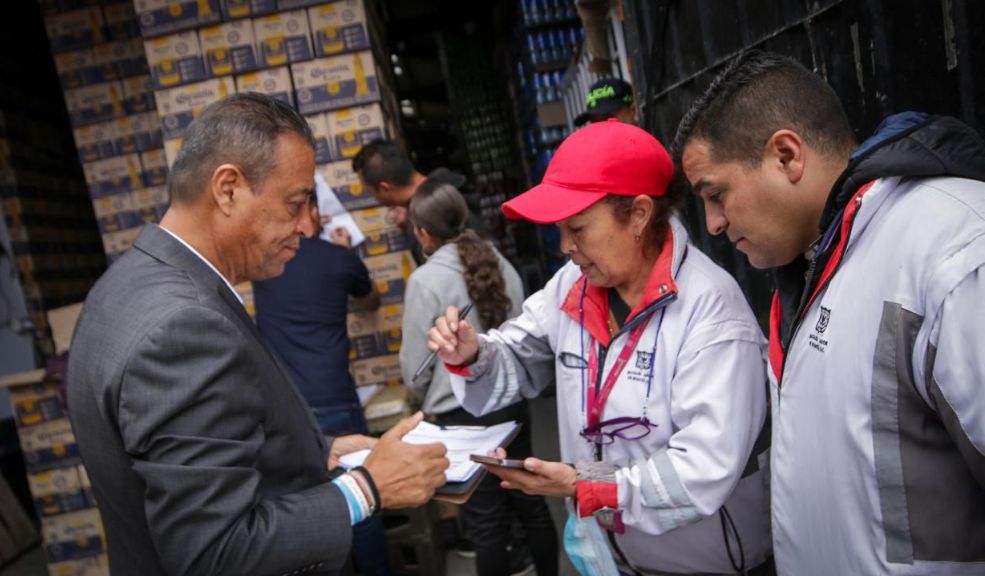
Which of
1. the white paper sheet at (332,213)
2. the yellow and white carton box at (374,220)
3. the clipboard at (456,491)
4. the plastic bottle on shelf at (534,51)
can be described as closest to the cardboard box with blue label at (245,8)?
the white paper sheet at (332,213)

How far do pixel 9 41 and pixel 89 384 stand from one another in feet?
19.5

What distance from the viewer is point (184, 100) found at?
11.6 ft

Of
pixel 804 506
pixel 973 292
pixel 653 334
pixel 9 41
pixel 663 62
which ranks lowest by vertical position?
pixel 804 506

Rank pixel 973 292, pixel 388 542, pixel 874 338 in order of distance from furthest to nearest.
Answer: pixel 388 542
pixel 874 338
pixel 973 292

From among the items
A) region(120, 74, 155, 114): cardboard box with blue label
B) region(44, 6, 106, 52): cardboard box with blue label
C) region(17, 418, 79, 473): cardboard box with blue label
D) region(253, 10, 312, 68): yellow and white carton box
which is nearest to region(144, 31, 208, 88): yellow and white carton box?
region(253, 10, 312, 68): yellow and white carton box

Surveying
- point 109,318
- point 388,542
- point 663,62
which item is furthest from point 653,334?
point 388,542

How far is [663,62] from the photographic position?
2758mm

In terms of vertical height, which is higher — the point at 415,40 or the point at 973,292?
the point at 415,40

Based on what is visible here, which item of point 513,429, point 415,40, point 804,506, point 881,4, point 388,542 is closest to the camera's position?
point 804,506

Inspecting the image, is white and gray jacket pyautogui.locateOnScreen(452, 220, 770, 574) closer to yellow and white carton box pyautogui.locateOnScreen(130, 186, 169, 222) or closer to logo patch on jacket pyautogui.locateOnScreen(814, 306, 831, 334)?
logo patch on jacket pyautogui.locateOnScreen(814, 306, 831, 334)

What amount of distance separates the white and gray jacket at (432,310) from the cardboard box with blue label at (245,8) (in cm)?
181

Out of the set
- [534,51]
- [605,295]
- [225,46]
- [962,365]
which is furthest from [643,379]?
[534,51]

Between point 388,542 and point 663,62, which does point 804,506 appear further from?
point 388,542

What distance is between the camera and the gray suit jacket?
44.0 inches
